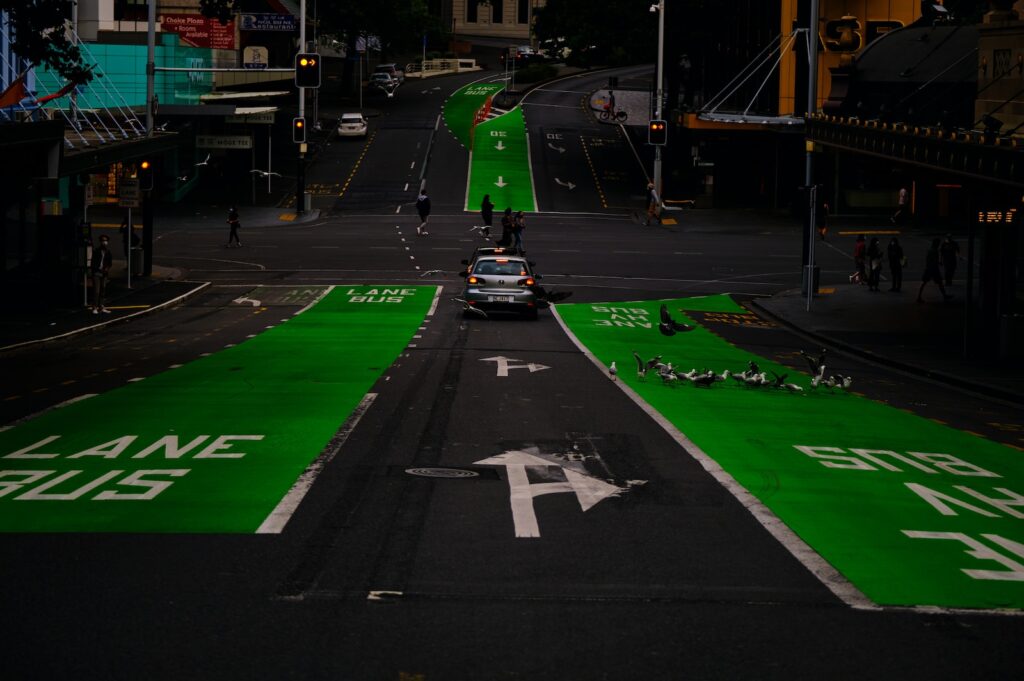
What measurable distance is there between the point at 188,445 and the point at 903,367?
17050mm

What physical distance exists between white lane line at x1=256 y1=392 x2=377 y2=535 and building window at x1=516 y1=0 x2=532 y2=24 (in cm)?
15764

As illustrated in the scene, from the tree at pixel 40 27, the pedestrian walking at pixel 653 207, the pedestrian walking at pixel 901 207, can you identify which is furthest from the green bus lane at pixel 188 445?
the pedestrian walking at pixel 901 207

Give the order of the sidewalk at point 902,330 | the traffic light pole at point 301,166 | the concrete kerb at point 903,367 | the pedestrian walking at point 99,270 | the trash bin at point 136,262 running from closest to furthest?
the concrete kerb at point 903,367, the sidewalk at point 902,330, the pedestrian walking at point 99,270, the trash bin at point 136,262, the traffic light pole at point 301,166

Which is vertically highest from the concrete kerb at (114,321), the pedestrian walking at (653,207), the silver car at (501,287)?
the pedestrian walking at (653,207)

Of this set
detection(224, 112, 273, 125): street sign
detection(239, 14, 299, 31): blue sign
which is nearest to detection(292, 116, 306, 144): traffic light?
detection(239, 14, 299, 31): blue sign

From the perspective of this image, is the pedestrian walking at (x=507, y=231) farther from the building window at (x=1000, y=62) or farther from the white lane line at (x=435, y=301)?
the building window at (x=1000, y=62)

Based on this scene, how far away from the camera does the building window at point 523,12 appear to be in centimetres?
16936

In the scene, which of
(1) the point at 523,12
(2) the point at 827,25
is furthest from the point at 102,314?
(1) the point at 523,12

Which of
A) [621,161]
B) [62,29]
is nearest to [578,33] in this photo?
[621,161]

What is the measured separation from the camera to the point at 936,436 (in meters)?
17.7

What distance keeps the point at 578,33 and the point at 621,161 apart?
33.2m

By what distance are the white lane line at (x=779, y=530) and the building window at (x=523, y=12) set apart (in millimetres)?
157404

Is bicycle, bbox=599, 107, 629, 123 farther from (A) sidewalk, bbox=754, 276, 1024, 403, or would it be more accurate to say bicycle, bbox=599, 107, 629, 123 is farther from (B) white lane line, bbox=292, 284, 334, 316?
(B) white lane line, bbox=292, 284, 334, 316

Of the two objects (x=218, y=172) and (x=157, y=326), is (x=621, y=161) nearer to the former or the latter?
(x=218, y=172)
